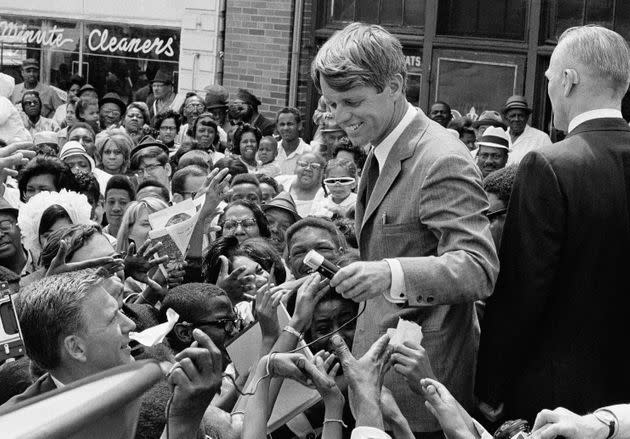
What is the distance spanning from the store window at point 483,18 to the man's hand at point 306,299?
9.65 m

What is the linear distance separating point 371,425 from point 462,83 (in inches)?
408

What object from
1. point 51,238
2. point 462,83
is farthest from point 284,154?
point 51,238

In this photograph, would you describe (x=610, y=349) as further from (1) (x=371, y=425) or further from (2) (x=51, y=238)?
(2) (x=51, y=238)

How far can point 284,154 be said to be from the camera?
461 inches

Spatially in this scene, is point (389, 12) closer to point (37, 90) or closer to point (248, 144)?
point (248, 144)

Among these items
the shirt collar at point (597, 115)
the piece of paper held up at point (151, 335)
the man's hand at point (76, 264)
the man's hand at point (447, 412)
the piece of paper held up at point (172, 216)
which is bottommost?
the piece of paper held up at point (151, 335)

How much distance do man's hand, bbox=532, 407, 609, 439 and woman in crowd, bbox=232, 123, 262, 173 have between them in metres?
8.74

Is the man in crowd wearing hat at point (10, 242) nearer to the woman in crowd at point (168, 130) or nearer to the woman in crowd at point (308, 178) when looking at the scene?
the woman in crowd at point (308, 178)

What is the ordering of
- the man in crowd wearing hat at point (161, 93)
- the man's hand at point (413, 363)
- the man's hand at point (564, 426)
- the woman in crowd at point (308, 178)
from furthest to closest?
the man in crowd wearing hat at point (161, 93) → the woman in crowd at point (308, 178) → the man's hand at point (413, 363) → the man's hand at point (564, 426)

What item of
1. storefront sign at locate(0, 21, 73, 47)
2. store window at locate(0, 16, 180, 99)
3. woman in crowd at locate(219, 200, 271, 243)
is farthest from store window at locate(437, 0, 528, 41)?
woman in crowd at locate(219, 200, 271, 243)

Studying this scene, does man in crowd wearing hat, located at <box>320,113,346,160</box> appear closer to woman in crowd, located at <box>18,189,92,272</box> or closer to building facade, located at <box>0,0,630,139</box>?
building facade, located at <box>0,0,630,139</box>

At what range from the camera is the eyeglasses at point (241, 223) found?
21.6 feet

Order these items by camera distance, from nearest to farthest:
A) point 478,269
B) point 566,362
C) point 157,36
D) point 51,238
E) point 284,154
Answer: point 478,269 → point 566,362 → point 51,238 → point 284,154 → point 157,36

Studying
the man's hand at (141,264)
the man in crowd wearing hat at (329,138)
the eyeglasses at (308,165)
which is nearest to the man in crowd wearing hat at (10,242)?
the man's hand at (141,264)
